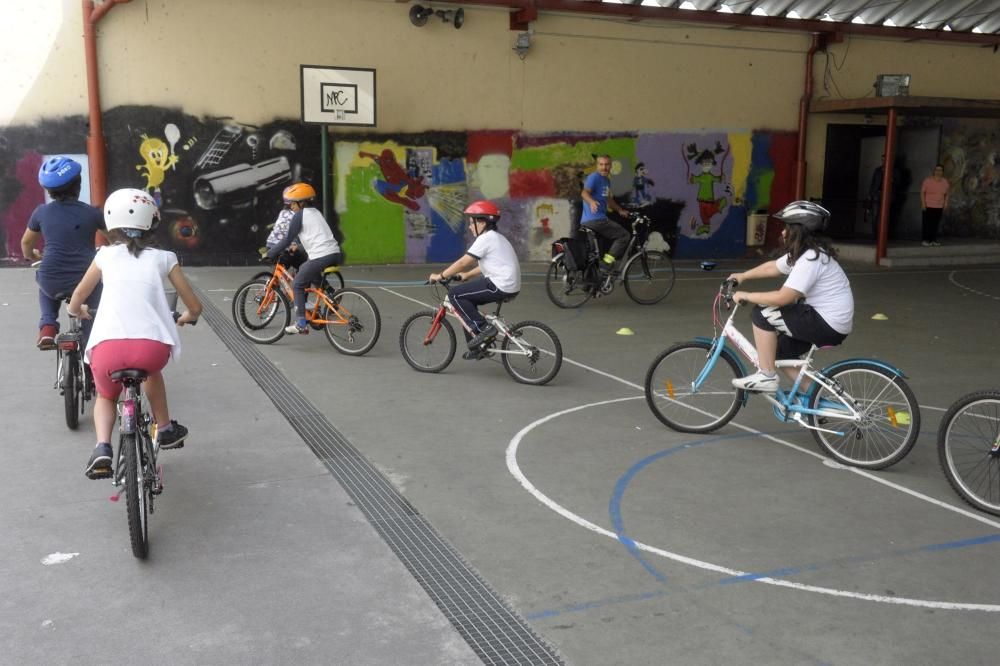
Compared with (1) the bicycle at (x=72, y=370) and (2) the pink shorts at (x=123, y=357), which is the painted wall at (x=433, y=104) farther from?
(2) the pink shorts at (x=123, y=357)

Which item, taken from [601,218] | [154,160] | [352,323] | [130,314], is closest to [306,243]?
[352,323]

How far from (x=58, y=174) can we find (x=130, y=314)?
1.99m

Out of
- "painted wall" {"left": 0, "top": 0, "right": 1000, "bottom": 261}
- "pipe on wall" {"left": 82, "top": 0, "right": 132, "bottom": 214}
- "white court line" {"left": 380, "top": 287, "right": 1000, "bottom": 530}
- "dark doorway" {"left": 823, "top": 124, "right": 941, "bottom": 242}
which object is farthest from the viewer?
"dark doorway" {"left": 823, "top": 124, "right": 941, "bottom": 242}

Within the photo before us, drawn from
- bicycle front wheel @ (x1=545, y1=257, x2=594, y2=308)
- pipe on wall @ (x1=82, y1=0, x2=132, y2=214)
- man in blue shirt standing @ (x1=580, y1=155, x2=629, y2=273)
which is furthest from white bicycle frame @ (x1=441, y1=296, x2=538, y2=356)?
pipe on wall @ (x1=82, y1=0, x2=132, y2=214)

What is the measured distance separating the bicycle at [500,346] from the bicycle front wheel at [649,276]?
4.38 metres

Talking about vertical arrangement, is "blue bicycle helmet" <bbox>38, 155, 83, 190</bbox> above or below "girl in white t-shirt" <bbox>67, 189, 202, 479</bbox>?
above

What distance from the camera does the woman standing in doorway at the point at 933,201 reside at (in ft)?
61.6

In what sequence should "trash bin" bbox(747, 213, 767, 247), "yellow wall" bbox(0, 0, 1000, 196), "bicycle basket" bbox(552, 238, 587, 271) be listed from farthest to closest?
1. "trash bin" bbox(747, 213, 767, 247)
2. "yellow wall" bbox(0, 0, 1000, 196)
3. "bicycle basket" bbox(552, 238, 587, 271)

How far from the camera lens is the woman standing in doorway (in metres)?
18.8

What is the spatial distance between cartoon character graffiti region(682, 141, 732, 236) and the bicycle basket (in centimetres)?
759

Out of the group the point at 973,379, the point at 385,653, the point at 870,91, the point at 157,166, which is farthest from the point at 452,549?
the point at 870,91

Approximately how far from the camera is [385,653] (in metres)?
3.39

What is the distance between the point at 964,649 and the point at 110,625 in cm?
332

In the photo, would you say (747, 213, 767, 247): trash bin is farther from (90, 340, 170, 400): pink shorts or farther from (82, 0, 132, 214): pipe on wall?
(90, 340, 170, 400): pink shorts
